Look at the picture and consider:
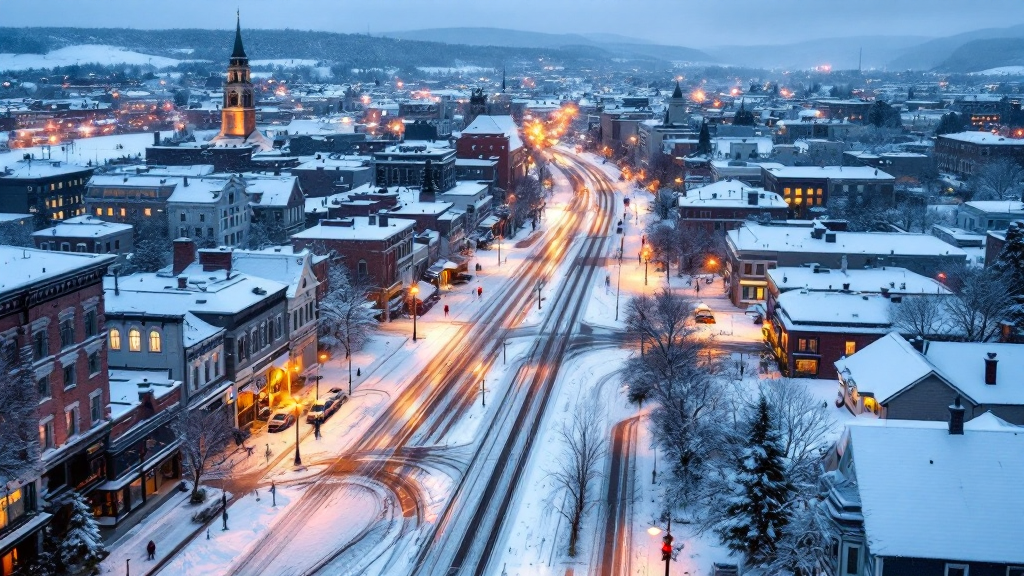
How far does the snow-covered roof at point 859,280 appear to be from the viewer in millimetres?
68188

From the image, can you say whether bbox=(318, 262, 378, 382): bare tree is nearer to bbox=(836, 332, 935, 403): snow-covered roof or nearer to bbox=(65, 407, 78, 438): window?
bbox=(65, 407, 78, 438): window

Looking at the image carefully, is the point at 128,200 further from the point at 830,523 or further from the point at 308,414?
the point at 830,523

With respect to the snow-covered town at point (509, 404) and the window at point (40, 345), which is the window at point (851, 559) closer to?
the snow-covered town at point (509, 404)

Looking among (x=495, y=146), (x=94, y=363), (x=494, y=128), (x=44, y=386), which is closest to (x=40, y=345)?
(x=44, y=386)

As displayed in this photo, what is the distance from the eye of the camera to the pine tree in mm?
35281

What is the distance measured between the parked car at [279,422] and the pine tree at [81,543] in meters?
14.6

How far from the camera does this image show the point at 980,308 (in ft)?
197

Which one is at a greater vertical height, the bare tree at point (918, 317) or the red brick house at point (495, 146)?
the red brick house at point (495, 146)

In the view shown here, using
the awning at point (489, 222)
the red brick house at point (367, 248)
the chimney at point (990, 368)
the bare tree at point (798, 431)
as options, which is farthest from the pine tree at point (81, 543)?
the awning at point (489, 222)

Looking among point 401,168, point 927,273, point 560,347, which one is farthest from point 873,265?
point 401,168

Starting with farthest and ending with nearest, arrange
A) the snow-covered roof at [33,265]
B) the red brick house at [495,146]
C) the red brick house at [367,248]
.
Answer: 1. the red brick house at [495,146]
2. the red brick house at [367,248]
3. the snow-covered roof at [33,265]

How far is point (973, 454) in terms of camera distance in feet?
104

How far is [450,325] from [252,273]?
18.1 metres

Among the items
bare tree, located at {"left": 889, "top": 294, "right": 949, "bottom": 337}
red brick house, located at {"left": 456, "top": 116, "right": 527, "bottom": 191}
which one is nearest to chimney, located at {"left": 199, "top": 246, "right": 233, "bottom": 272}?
bare tree, located at {"left": 889, "top": 294, "right": 949, "bottom": 337}
